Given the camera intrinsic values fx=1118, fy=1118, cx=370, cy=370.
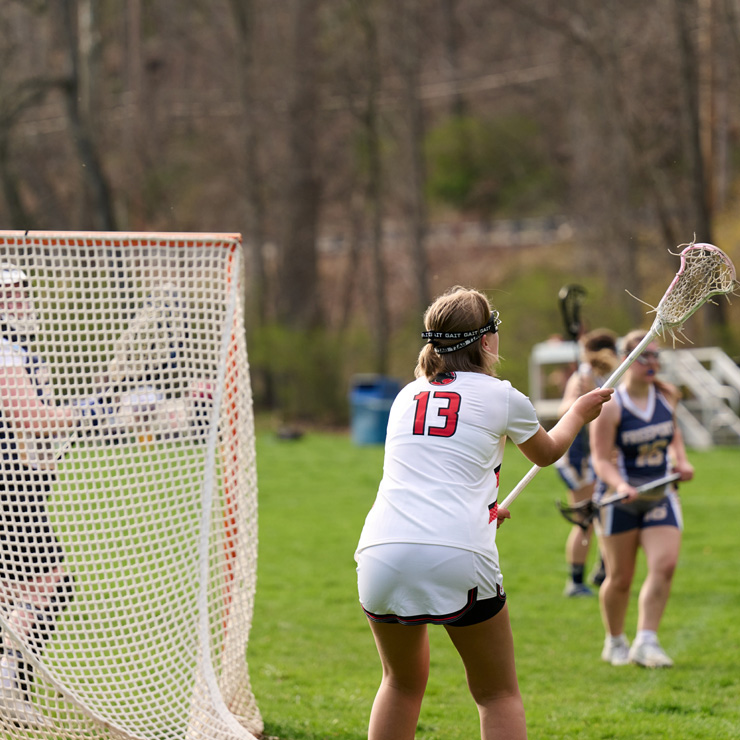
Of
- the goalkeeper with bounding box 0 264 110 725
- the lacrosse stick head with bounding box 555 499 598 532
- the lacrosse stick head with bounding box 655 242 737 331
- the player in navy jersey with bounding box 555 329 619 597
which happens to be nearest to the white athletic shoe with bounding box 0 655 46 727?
the goalkeeper with bounding box 0 264 110 725

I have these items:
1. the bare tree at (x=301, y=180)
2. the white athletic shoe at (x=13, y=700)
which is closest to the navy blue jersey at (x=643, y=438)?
the white athletic shoe at (x=13, y=700)

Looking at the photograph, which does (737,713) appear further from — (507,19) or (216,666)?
(507,19)

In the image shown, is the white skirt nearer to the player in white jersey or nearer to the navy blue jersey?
the player in white jersey

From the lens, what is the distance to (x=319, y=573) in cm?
994

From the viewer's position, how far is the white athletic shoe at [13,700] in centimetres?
481

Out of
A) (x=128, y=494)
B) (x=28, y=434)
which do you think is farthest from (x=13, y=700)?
(x=28, y=434)

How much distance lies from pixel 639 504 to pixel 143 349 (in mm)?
3010

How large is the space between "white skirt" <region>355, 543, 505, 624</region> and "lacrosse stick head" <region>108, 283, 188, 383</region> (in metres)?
2.06

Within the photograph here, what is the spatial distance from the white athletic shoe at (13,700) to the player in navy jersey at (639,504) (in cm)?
330

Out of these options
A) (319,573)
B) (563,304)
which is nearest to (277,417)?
(319,573)

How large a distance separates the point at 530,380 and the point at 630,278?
5.64 meters

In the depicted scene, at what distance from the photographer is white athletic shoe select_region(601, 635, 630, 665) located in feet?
21.8

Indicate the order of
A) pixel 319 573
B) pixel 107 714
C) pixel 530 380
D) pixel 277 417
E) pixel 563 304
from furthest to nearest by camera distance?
pixel 277 417, pixel 530 380, pixel 319 573, pixel 563 304, pixel 107 714

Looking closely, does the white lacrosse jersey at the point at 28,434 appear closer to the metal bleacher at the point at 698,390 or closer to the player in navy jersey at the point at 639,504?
the player in navy jersey at the point at 639,504
